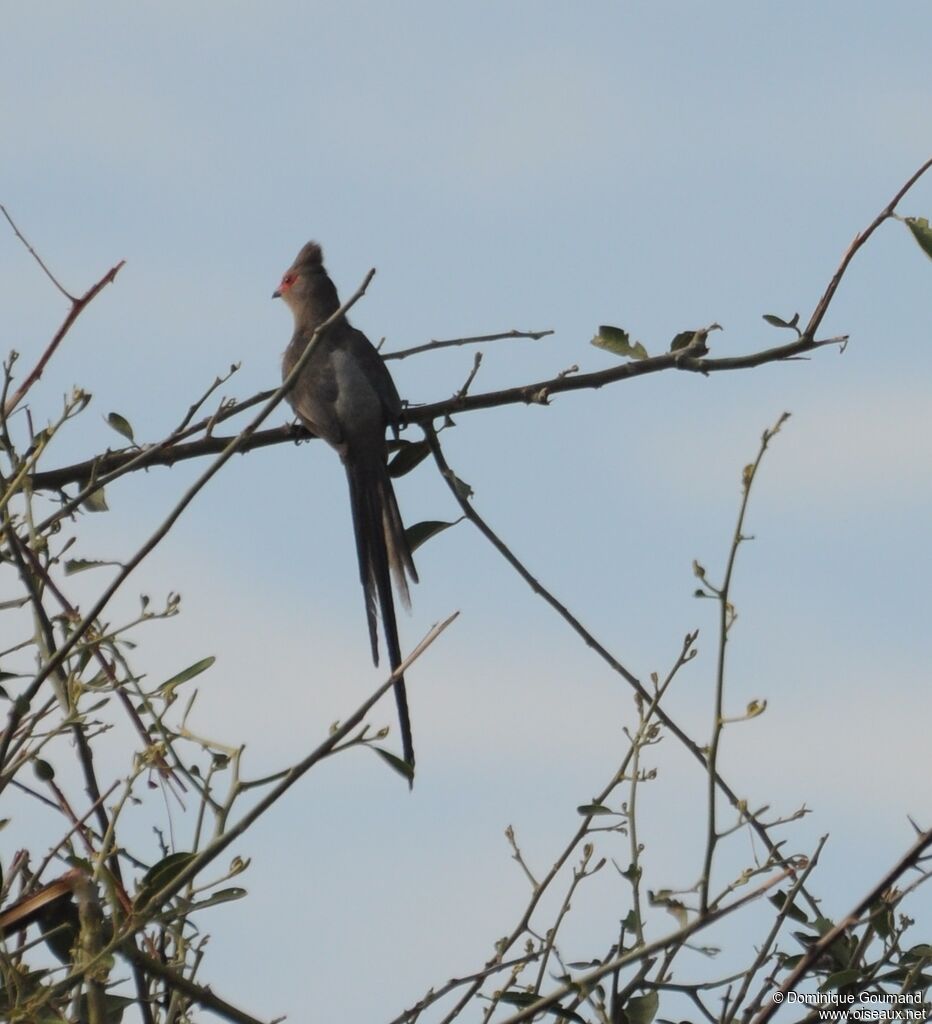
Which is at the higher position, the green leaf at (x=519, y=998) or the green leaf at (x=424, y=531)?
the green leaf at (x=424, y=531)

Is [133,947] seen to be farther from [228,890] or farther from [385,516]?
[385,516]

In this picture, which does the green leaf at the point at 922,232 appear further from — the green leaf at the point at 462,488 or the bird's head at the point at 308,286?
the bird's head at the point at 308,286

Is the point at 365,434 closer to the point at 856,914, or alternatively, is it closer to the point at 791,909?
the point at 791,909

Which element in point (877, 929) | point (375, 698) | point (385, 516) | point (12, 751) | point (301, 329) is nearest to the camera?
point (375, 698)

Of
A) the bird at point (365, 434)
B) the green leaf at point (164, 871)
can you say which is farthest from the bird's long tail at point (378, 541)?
the green leaf at point (164, 871)

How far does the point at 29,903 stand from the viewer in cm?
185

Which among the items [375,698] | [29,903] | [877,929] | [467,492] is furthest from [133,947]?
[467,492]

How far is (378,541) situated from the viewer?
184 inches

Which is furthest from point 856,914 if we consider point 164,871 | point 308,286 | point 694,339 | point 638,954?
point 308,286

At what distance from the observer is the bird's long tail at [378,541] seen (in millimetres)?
4316

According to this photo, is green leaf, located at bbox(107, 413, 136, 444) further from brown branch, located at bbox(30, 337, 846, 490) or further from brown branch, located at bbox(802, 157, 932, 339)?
brown branch, located at bbox(802, 157, 932, 339)

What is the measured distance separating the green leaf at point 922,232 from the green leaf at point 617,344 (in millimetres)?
694

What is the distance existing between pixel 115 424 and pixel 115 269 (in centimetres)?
86

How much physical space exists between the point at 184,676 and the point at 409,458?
4.50 ft
